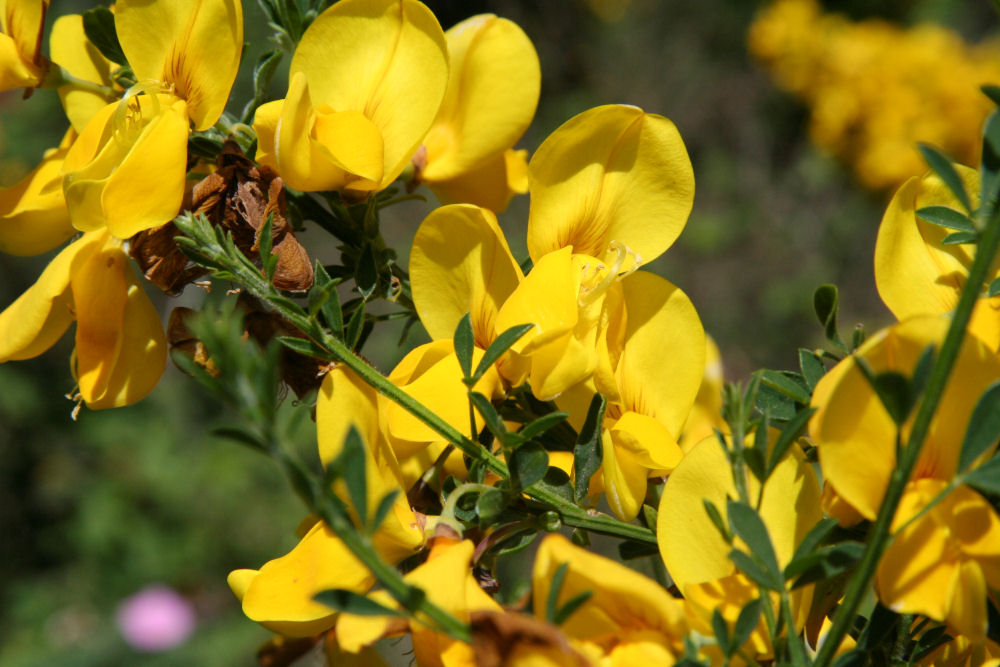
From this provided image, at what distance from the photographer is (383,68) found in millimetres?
621

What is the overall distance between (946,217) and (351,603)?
1.34ft

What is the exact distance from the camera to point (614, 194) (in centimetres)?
62

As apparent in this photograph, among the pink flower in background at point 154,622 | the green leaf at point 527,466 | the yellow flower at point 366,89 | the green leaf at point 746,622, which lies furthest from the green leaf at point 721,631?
the pink flower in background at point 154,622

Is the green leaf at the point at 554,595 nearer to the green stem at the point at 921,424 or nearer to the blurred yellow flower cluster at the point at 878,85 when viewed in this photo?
the green stem at the point at 921,424

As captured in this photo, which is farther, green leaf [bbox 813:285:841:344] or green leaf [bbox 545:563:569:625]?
green leaf [bbox 813:285:841:344]

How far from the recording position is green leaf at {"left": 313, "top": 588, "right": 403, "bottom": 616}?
39 centimetres

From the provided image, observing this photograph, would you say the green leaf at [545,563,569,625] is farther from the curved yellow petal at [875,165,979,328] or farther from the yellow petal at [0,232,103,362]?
the yellow petal at [0,232,103,362]

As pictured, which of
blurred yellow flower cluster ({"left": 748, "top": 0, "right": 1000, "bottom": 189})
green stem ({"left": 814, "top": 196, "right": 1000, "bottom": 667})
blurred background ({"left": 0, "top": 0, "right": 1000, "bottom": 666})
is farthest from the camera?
blurred yellow flower cluster ({"left": 748, "top": 0, "right": 1000, "bottom": 189})

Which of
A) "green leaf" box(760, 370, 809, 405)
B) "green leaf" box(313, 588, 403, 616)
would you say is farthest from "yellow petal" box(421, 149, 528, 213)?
"green leaf" box(313, 588, 403, 616)

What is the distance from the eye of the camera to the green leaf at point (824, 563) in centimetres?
42

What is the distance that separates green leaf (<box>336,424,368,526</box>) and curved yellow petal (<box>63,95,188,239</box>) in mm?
263

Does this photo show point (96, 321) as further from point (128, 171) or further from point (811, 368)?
point (811, 368)

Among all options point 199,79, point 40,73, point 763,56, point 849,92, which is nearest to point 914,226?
point 199,79

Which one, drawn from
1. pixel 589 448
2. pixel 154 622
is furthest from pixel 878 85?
pixel 589 448
